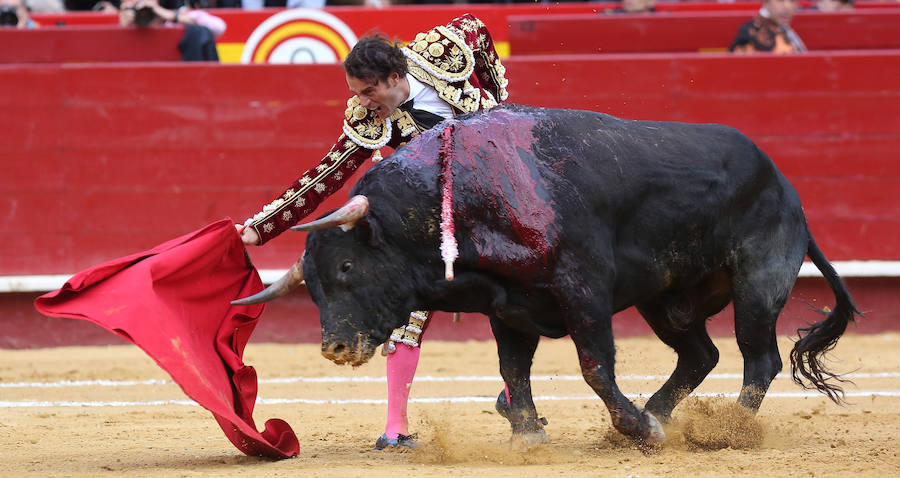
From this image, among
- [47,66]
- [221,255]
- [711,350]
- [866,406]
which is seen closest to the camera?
[221,255]

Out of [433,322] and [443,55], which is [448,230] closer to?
[443,55]

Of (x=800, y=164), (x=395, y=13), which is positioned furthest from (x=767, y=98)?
(x=395, y=13)

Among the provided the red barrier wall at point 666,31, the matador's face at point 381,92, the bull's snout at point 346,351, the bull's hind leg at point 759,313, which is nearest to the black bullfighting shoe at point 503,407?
the bull's snout at point 346,351

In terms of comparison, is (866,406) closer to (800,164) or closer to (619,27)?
(800,164)

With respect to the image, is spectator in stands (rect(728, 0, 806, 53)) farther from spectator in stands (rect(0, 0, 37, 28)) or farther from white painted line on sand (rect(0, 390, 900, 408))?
spectator in stands (rect(0, 0, 37, 28))

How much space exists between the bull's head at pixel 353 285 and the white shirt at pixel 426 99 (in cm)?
57

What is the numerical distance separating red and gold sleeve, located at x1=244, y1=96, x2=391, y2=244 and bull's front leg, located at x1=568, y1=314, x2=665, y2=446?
2.79 ft

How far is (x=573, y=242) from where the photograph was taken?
345 centimetres

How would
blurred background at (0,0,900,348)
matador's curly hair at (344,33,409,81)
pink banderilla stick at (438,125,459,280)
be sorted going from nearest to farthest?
1. pink banderilla stick at (438,125,459,280)
2. matador's curly hair at (344,33,409,81)
3. blurred background at (0,0,900,348)

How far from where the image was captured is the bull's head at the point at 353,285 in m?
3.44

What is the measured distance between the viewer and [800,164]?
6684 millimetres

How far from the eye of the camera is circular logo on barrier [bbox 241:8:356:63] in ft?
24.3

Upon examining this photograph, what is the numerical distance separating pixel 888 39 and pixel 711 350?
3829mm

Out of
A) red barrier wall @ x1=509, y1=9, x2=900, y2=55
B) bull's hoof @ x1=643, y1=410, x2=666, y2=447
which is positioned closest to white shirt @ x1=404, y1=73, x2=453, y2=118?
bull's hoof @ x1=643, y1=410, x2=666, y2=447
